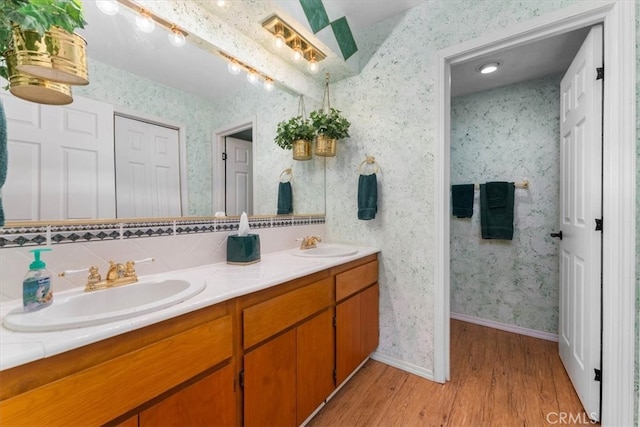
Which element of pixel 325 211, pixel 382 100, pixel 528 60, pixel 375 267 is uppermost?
pixel 528 60

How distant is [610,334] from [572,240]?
0.60m

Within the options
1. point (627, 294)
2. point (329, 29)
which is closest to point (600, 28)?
point (627, 294)

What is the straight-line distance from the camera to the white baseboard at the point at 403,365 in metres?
1.82

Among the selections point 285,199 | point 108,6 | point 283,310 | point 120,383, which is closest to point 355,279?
point 283,310

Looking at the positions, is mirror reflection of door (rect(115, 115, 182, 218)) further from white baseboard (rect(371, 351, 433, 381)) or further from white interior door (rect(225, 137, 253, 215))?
white baseboard (rect(371, 351, 433, 381))

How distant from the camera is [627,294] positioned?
1.28m

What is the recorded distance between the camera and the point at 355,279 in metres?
1.73

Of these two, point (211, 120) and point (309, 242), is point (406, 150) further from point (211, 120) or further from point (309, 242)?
point (211, 120)

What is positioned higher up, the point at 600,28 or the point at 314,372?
the point at 600,28

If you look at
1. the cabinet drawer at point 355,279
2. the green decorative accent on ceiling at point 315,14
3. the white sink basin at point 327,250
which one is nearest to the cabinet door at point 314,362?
the cabinet drawer at point 355,279

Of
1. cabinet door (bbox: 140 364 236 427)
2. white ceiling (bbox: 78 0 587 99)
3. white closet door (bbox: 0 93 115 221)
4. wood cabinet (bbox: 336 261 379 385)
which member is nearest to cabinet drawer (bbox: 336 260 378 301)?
wood cabinet (bbox: 336 261 379 385)

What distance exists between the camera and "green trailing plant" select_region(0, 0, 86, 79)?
2.20ft

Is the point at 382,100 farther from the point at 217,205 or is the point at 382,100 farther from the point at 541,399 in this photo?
the point at 541,399

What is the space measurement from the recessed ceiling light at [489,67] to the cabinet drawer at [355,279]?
182 cm
